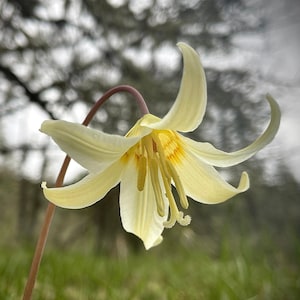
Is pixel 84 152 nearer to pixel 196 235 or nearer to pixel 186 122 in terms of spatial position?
pixel 186 122

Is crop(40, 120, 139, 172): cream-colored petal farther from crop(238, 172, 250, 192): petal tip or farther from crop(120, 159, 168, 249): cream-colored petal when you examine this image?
crop(238, 172, 250, 192): petal tip

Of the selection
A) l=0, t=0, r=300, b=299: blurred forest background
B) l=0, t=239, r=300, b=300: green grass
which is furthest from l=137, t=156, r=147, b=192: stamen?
l=0, t=0, r=300, b=299: blurred forest background

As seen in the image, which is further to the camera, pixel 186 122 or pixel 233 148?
pixel 233 148

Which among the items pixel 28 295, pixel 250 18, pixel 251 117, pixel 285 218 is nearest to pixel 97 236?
pixel 285 218

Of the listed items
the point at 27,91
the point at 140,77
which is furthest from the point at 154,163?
the point at 140,77

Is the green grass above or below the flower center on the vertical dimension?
below

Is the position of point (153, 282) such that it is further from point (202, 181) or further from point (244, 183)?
point (244, 183)

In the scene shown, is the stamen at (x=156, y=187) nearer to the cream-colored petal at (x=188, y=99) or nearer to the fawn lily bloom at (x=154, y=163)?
the fawn lily bloom at (x=154, y=163)
